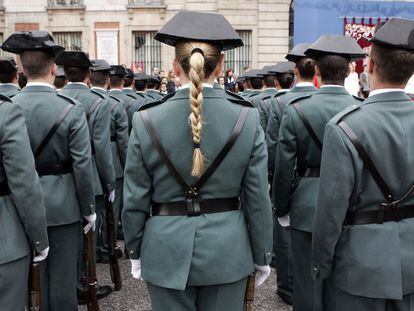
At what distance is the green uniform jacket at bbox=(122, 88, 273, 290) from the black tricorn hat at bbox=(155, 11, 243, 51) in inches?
10.5

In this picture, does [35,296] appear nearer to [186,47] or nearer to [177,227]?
[177,227]

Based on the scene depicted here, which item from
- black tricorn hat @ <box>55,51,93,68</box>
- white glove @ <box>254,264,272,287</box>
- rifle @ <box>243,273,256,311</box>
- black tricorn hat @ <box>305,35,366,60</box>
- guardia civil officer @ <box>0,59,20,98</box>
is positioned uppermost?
black tricorn hat @ <box>305,35,366,60</box>

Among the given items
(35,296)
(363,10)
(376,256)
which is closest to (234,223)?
(376,256)

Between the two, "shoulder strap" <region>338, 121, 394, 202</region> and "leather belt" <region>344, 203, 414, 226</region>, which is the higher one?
"shoulder strap" <region>338, 121, 394, 202</region>

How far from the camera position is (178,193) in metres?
2.58

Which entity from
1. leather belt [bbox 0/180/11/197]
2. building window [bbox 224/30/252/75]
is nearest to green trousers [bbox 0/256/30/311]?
leather belt [bbox 0/180/11/197]

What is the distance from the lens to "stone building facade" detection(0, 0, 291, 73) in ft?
70.3

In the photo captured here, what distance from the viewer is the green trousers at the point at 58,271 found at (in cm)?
383

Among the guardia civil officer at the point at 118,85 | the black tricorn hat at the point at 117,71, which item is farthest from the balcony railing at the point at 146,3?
the black tricorn hat at the point at 117,71

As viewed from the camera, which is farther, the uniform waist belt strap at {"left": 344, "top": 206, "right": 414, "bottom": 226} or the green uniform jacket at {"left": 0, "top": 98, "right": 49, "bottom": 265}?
the green uniform jacket at {"left": 0, "top": 98, "right": 49, "bottom": 265}

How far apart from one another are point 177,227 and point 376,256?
1008 millimetres

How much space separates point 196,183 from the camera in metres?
2.56

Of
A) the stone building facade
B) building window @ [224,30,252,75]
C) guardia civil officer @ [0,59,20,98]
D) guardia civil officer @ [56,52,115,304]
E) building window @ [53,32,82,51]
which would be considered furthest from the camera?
building window @ [224,30,252,75]

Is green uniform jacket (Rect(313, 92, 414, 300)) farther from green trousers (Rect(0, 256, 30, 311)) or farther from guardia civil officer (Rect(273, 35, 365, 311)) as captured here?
green trousers (Rect(0, 256, 30, 311))
